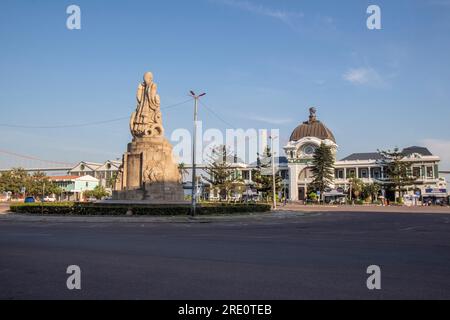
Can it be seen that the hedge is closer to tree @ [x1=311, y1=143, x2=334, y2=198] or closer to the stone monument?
the stone monument

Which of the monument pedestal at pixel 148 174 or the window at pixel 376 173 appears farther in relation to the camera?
the window at pixel 376 173

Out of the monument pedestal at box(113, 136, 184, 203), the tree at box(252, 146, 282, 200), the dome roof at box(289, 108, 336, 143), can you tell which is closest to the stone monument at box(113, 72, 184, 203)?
the monument pedestal at box(113, 136, 184, 203)

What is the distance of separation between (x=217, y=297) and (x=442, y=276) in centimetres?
479

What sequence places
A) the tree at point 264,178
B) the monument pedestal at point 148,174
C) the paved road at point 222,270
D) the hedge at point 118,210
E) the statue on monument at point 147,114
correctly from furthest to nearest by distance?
the tree at point 264,178 → the statue on monument at point 147,114 → the monument pedestal at point 148,174 → the hedge at point 118,210 → the paved road at point 222,270

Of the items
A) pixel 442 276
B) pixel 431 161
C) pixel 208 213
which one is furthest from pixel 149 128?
pixel 431 161

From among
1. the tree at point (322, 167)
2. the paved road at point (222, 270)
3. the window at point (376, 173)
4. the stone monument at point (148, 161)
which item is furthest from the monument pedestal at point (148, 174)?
the window at point (376, 173)

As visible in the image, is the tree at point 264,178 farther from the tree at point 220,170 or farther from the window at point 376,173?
the window at point 376,173

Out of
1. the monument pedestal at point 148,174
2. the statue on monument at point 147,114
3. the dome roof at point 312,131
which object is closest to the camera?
the monument pedestal at point 148,174

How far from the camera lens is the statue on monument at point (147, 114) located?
34125 millimetres

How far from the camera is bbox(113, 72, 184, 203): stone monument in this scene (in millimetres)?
32031

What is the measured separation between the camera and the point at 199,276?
301 inches

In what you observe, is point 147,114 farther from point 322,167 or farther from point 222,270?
point 322,167

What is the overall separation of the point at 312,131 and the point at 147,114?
250ft

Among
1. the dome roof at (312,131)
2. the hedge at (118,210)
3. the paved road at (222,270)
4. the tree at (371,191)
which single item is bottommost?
the paved road at (222,270)
